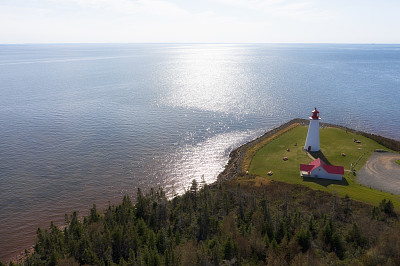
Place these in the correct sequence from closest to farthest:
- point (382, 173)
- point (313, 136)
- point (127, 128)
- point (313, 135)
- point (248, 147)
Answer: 1. point (382, 173)
2. point (313, 135)
3. point (313, 136)
4. point (248, 147)
5. point (127, 128)

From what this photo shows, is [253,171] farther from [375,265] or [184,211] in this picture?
[375,265]

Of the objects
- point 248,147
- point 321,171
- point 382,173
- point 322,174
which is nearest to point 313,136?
point 321,171

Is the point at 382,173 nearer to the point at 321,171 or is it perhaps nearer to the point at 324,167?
the point at 324,167

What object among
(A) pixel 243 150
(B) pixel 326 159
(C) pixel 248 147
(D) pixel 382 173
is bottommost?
(A) pixel 243 150

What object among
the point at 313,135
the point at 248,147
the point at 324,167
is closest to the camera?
the point at 324,167

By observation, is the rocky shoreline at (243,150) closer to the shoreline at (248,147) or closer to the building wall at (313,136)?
the shoreline at (248,147)

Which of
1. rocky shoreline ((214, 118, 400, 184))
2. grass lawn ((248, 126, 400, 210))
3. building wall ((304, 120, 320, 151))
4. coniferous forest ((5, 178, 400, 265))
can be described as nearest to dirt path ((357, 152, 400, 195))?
grass lawn ((248, 126, 400, 210))

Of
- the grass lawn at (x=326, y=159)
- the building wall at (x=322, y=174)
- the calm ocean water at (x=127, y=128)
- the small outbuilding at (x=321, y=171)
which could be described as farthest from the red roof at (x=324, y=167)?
the calm ocean water at (x=127, y=128)
